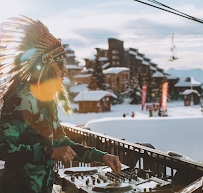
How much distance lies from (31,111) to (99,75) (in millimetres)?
44557

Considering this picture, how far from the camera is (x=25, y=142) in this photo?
4.48 feet

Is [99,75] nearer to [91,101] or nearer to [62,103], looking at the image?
[91,101]

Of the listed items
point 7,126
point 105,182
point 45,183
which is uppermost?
point 7,126

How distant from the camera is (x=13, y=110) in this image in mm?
1278

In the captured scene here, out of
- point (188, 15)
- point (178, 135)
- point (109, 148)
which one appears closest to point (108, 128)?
point (178, 135)

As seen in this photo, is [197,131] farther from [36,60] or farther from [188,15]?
[36,60]

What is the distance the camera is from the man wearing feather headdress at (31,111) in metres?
1.27

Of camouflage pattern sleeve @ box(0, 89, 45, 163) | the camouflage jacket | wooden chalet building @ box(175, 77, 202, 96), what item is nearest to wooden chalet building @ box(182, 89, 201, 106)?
wooden chalet building @ box(175, 77, 202, 96)

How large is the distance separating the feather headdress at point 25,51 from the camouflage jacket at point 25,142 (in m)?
0.11

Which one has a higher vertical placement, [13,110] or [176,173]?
[13,110]

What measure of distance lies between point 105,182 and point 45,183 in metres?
0.77

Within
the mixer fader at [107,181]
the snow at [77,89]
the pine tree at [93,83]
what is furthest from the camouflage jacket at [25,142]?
the pine tree at [93,83]

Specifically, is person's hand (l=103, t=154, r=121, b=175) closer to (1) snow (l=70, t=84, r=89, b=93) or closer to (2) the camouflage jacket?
(2) the camouflage jacket

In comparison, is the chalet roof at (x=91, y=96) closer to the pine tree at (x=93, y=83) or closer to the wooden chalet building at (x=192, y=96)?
the pine tree at (x=93, y=83)
